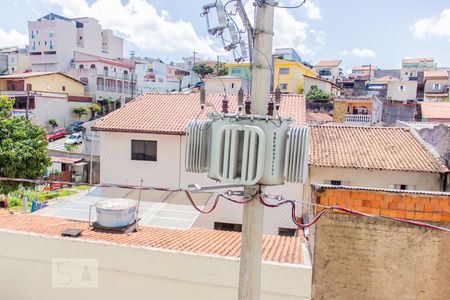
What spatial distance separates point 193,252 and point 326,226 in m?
1.94

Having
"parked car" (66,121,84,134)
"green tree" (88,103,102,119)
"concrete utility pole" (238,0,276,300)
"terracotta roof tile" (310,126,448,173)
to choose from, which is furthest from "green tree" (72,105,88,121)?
"concrete utility pole" (238,0,276,300)

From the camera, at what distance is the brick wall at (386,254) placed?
498 cm

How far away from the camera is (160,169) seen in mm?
14422

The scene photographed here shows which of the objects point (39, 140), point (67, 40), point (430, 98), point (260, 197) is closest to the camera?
point (260, 197)

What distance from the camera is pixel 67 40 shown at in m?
56.8

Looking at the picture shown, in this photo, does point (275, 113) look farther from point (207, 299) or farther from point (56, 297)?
point (56, 297)

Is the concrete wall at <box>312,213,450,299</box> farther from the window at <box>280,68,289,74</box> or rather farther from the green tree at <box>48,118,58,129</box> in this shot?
the window at <box>280,68,289,74</box>

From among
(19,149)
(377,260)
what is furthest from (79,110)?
(377,260)

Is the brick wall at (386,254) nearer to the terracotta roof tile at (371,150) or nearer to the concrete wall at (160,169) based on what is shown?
the terracotta roof tile at (371,150)

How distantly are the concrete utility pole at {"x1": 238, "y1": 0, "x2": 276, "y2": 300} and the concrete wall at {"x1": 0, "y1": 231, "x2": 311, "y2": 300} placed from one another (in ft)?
6.75

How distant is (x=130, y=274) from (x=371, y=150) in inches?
438

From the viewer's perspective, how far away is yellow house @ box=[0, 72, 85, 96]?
4076cm

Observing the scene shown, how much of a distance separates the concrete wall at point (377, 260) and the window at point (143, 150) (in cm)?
1027

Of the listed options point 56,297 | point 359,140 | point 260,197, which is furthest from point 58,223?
point 359,140
